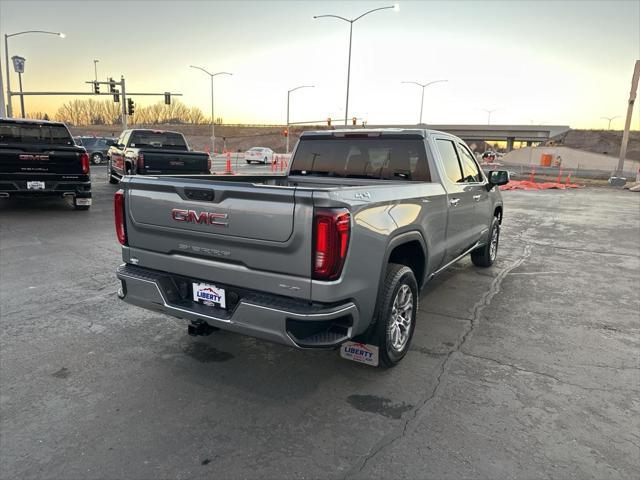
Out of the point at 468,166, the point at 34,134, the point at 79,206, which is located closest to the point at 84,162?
the point at 79,206

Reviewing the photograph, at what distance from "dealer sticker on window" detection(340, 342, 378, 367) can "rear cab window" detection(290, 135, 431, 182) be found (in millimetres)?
1909

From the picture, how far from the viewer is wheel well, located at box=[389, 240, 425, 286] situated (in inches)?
156

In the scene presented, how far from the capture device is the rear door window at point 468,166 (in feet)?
18.8

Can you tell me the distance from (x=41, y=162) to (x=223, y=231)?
9.04 metres

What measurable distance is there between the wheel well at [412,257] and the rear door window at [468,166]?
6.24ft

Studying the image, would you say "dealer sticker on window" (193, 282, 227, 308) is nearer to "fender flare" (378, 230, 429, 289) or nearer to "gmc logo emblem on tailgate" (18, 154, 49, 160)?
"fender flare" (378, 230, 429, 289)

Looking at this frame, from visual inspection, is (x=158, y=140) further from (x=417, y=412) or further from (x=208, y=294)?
(x=417, y=412)

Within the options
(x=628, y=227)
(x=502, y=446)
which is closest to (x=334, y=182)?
(x=502, y=446)

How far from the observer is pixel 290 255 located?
9.54 ft

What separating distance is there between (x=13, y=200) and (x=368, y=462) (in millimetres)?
13876

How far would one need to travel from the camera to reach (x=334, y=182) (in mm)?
5117

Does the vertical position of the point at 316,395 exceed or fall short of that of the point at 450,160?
it falls short

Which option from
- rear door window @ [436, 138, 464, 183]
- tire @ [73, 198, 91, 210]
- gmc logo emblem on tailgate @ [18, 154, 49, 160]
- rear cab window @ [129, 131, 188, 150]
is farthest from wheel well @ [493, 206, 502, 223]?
rear cab window @ [129, 131, 188, 150]

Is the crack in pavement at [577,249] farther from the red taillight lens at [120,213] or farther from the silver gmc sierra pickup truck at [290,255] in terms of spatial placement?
the red taillight lens at [120,213]
